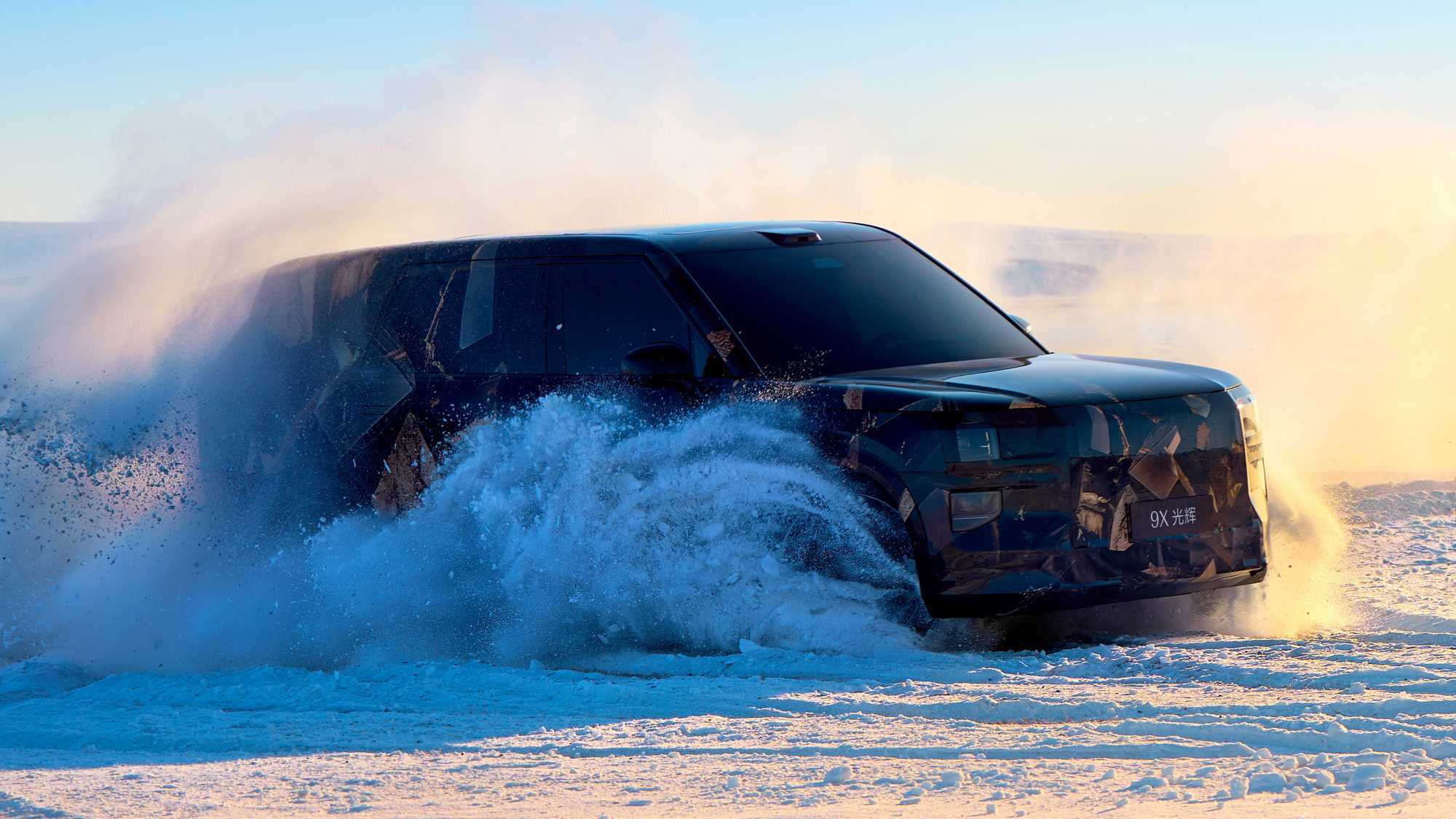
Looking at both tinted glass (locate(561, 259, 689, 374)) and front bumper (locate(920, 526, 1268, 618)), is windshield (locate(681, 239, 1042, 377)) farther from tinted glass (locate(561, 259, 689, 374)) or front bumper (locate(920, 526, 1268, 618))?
front bumper (locate(920, 526, 1268, 618))

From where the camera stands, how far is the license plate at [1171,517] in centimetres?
581

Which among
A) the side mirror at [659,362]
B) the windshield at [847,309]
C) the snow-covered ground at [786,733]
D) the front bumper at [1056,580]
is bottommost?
the snow-covered ground at [786,733]

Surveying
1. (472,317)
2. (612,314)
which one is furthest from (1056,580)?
(472,317)

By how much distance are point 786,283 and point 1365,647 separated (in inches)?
101

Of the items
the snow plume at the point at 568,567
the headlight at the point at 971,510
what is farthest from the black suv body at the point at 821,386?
the snow plume at the point at 568,567

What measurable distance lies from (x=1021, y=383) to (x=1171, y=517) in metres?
0.70

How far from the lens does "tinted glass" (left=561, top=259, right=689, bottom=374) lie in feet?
21.1

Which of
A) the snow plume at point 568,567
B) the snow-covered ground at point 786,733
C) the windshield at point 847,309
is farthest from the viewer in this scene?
the windshield at point 847,309

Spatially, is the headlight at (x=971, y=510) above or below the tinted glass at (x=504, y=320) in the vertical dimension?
below

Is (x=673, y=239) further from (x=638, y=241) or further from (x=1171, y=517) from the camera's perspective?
(x=1171, y=517)

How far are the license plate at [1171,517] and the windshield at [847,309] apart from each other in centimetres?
114

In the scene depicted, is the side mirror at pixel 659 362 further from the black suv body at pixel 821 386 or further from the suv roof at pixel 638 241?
the suv roof at pixel 638 241

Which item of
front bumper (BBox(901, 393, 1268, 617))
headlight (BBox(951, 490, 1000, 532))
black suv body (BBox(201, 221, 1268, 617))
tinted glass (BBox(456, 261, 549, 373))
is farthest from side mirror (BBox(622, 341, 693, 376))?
headlight (BBox(951, 490, 1000, 532))

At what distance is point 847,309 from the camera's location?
6.72m
